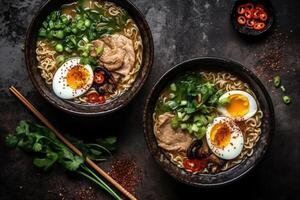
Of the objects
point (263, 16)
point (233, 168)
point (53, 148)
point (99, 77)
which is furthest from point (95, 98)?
point (263, 16)

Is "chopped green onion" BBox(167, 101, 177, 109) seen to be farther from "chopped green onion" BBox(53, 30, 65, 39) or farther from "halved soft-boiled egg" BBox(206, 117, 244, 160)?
"chopped green onion" BBox(53, 30, 65, 39)

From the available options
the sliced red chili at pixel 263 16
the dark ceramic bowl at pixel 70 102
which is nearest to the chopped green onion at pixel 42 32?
the dark ceramic bowl at pixel 70 102

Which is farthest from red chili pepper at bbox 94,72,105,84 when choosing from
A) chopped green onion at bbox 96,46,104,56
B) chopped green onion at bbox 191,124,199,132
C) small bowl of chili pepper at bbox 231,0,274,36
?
small bowl of chili pepper at bbox 231,0,274,36

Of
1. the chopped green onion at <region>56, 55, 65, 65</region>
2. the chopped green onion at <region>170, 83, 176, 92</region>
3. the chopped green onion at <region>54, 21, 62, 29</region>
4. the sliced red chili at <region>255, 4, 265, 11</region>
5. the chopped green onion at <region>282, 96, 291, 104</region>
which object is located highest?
the sliced red chili at <region>255, 4, 265, 11</region>

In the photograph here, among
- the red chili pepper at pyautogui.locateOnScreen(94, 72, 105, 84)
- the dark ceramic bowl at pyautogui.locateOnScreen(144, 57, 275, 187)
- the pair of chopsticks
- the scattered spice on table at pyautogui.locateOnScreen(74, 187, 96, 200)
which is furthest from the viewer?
the scattered spice on table at pyautogui.locateOnScreen(74, 187, 96, 200)

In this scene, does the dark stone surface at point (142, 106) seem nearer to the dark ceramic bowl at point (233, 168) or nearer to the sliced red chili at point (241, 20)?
the sliced red chili at point (241, 20)

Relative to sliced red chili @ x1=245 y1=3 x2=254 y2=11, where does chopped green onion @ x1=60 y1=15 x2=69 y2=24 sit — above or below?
below

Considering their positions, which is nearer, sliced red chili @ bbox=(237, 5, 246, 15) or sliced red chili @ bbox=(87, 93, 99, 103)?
sliced red chili @ bbox=(87, 93, 99, 103)

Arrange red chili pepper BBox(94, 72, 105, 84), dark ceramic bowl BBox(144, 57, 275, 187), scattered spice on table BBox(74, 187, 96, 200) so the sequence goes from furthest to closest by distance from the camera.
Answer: scattered spice on table BBox(74, 187, 96, 200)
red chili pepper BBox(94, 72, 105, 84)
dark ceramic bowl BBox(144, 57, 275, 187)
